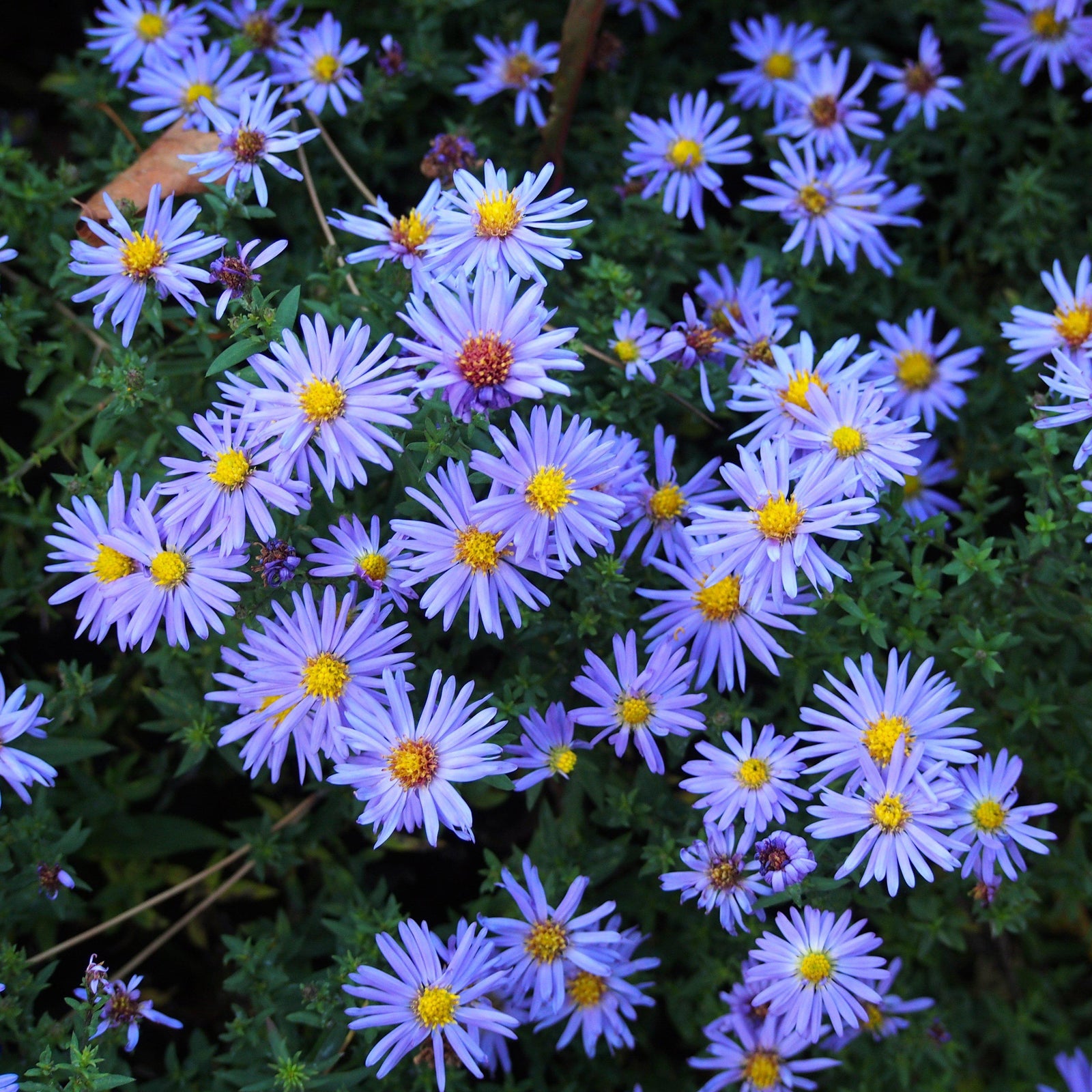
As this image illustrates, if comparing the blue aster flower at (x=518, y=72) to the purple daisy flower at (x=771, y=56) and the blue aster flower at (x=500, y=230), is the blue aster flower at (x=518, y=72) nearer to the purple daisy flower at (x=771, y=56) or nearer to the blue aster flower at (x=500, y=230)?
the purple daisy flower at (x=771, y=56)

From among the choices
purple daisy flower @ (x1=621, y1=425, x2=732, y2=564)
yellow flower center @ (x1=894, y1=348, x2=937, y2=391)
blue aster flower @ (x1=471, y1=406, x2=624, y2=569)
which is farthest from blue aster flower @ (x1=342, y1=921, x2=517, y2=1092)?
yellow flower center @ (x1=894, y1=348, x2=937, y2=391)

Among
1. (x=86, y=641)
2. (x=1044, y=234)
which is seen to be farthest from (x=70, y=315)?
(x=1044, y=234)

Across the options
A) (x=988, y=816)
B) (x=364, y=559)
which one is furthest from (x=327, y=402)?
(x=988, y=816)

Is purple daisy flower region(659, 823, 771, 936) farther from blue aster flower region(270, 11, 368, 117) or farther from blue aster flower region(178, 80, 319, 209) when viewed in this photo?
blue aster flower region(270, 11, 368, 117)

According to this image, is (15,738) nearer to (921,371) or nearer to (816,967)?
(816,967)

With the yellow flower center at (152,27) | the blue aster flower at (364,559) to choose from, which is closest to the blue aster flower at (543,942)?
the blue aster flower at (364,559)
